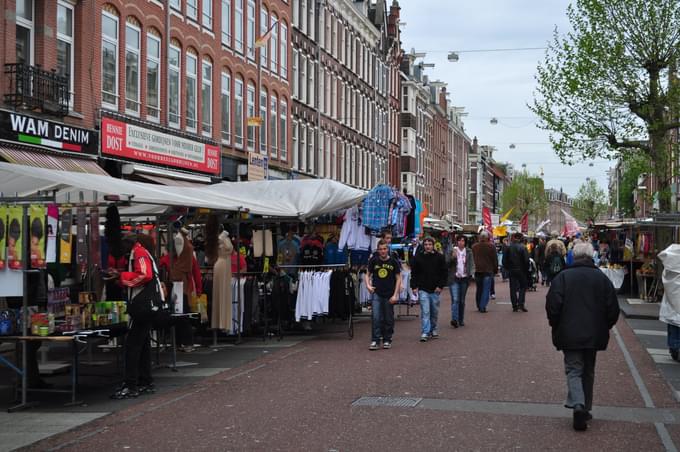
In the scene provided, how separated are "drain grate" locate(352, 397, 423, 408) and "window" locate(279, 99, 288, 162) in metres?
30.5

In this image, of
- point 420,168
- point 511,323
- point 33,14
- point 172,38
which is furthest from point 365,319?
point 420,168

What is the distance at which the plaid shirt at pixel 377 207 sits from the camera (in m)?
17.8

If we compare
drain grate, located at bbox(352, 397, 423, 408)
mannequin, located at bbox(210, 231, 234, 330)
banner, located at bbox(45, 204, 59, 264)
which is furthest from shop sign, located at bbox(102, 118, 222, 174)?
drain grate, located at bbox(352, 397, 423, 408)

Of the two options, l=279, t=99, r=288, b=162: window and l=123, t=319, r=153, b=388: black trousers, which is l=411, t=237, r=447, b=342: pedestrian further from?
l=279, t=99, r=288, b=162: window

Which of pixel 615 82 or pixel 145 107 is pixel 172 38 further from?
pixel 615 82

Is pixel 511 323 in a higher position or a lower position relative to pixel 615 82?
lower

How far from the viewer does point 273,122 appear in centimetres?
3894

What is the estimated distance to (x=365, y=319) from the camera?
20859mm

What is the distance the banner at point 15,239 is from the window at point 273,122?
28.6 m

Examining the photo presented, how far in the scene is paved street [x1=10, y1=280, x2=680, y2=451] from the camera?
26.3 feet

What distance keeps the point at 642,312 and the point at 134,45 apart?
51.7 ft

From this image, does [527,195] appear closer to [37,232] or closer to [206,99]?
[206,99]

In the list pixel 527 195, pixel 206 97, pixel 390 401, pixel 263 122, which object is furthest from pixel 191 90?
pixel 527 195

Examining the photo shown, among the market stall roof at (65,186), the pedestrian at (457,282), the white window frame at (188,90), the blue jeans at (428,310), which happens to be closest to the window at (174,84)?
the white window frame at (188,90)
